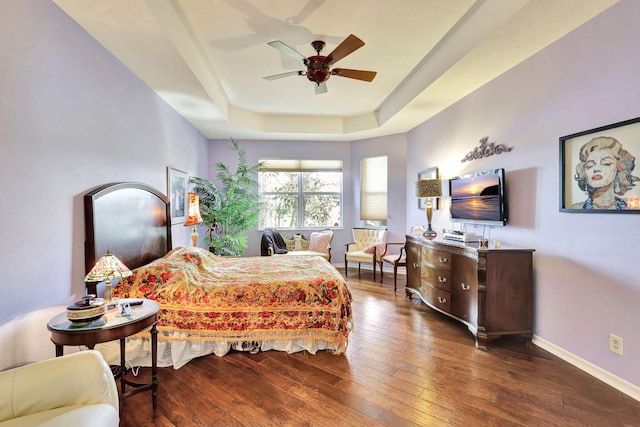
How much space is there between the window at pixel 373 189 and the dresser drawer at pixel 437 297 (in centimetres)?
237

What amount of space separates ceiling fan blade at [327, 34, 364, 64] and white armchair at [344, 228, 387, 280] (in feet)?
11.1

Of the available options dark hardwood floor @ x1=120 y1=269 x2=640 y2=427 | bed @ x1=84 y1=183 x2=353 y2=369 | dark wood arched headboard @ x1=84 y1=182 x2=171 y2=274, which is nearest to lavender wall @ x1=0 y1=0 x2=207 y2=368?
dark wood arched headboard @ x1=84 y1=182 x2=171 y2=274

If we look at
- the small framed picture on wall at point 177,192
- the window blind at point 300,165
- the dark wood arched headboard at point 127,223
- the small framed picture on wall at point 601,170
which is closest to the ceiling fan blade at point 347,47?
the small framed picture on wall at point 601,170

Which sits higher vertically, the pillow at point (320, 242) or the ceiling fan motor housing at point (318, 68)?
the ceiling fan motor housing at point (318, 68)

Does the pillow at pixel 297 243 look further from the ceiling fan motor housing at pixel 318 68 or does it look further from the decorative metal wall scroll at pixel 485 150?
the ceiling fan motor housing at pixel 318 68

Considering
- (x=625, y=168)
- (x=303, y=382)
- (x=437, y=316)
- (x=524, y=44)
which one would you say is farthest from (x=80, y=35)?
(x=437, y=316)

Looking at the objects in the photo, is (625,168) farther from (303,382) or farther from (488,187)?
(303,382)

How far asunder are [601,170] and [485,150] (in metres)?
1.28

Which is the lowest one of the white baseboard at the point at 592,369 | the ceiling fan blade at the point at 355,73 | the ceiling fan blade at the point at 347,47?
the white baseboard at the point at 592,369

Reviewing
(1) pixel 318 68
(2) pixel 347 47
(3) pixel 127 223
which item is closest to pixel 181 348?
(3) pixel 127 223

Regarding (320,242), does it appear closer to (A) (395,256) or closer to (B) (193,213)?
(A) (395,256)

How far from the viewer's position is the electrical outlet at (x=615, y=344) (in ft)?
6.75

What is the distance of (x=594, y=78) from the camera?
86.5 inches

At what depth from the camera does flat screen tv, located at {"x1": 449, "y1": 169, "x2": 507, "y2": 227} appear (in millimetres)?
3047
